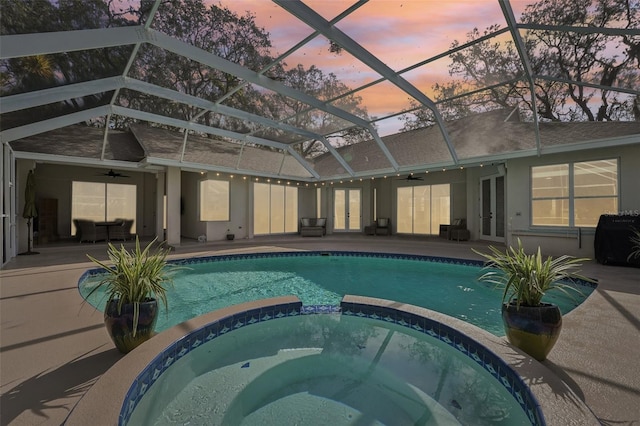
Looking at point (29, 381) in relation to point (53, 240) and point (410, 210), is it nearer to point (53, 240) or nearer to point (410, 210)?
point (53, 240)

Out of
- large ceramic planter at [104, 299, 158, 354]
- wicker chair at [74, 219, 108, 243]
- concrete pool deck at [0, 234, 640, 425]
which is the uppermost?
wicker chair at [74, 219, 108, 243]

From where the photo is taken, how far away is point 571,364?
2.31m

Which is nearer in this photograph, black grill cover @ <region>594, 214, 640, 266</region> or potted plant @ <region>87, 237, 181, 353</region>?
potted plant @ <region>87, 237, 181, 353</region>

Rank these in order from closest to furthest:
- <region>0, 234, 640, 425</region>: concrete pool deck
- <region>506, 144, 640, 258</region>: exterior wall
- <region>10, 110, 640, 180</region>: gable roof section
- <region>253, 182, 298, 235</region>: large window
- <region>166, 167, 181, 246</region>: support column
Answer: <region>0, 234, 640, 425</region>: concrete pool deck → <region>506, 144, 640, 258</region>: exterior wall → <region>10, 110, 640, 180</region>: gable roof section → <region>166, 167, 181, 246</region>: support column → <region>253, 182, 298, 235</region>: large window

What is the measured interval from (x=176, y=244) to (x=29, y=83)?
5579 mm

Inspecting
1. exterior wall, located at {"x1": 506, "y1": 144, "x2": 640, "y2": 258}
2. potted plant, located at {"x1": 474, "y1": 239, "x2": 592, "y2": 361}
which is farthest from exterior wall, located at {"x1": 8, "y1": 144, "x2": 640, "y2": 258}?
potted plant, located at {"x1": 474, "y1": 239, "x2": 592, "y2": 361}

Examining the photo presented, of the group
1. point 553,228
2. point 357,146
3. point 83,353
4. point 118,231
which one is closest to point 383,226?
point 357,146

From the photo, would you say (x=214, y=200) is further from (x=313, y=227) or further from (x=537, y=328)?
(x=537, y=328)

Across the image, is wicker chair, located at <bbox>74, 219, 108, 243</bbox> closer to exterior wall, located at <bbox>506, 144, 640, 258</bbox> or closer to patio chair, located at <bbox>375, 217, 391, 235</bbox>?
patio chair, located at <bbox>375, 217, 391, 235</bbox>

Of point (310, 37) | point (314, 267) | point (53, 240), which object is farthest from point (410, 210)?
point (53, 240)

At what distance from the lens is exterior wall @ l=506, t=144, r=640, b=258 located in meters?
6.71

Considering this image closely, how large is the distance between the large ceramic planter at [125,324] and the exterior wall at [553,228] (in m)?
8.84

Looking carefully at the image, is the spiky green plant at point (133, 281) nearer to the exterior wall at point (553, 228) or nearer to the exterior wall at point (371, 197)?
the exterior wall at point (371, 197)

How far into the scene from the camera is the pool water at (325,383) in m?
2.11
